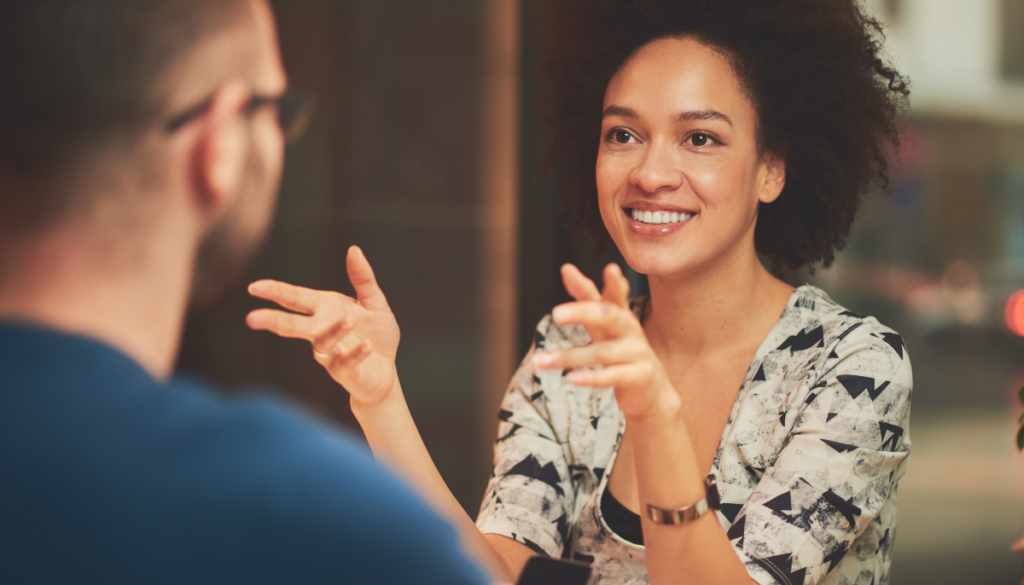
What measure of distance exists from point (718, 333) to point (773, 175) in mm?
319

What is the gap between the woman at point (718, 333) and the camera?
122 centimetres

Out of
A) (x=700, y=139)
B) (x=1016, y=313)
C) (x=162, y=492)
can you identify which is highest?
(x=1016, y=313)

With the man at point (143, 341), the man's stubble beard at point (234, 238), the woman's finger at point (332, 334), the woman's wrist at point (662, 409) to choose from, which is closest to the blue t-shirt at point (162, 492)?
the man at point (143, 341)

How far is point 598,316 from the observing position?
824 mm

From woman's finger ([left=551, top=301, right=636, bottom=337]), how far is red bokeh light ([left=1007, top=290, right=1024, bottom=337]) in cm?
676

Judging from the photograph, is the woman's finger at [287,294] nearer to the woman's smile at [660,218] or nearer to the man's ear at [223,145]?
the man's ear at [223,145]

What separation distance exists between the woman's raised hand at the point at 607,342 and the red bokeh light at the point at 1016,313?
22.0 feet

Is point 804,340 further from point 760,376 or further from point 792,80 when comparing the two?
point 792,80

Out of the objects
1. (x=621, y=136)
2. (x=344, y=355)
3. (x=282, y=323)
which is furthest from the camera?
(x=621, y=136)

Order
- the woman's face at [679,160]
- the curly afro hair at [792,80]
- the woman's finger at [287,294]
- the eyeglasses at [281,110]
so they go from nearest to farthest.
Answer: the eyeglasses at [281,110] → the woman's finger at [287,294] → the woman's face at [679,160] → the curly afro hair at [792,80]

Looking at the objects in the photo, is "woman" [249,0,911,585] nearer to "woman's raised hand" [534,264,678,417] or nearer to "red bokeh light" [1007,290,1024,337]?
Result: "woman's raised hand" [534,264,678,417]

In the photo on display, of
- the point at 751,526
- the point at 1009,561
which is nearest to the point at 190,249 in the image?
the point at 751,526

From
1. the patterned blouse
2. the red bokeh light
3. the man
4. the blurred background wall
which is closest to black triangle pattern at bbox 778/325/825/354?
the patterned blouse

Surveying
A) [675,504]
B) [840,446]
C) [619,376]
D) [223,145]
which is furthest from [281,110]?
[840,446]
